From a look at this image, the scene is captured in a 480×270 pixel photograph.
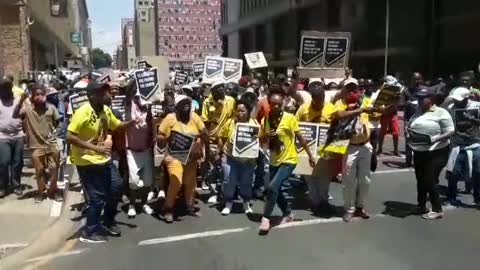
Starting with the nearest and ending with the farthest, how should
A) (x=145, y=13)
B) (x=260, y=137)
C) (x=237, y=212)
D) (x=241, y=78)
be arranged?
(x=260, y=137), (x=237, y=212), (x=241, y=78), (x=145, y=13)

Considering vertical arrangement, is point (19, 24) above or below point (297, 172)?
above

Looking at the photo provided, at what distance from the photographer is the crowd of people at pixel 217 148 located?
25.5 feet

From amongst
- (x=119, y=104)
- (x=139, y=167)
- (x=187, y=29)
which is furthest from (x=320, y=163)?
(x=187, y=29)

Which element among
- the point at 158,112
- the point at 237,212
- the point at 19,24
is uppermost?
the point at 19,24

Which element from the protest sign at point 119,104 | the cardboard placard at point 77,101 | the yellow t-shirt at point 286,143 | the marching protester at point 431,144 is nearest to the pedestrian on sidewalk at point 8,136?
the cardboard placard at point 77,101

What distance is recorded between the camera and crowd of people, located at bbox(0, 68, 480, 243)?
25.5 ft

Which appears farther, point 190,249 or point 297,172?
point 297,172

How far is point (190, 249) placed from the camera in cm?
740

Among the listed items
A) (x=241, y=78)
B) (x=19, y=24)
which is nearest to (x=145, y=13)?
(x=19, y=24)

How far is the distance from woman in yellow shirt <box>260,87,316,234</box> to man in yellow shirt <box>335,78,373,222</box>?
2.19ft

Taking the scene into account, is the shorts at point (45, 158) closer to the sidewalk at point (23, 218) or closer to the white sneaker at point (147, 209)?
the sidewalk at point (23, 218)

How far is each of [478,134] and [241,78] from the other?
5.14 m

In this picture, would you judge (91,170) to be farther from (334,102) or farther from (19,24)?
(19,24)

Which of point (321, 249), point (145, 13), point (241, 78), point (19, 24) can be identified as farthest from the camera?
point (145, 13)
